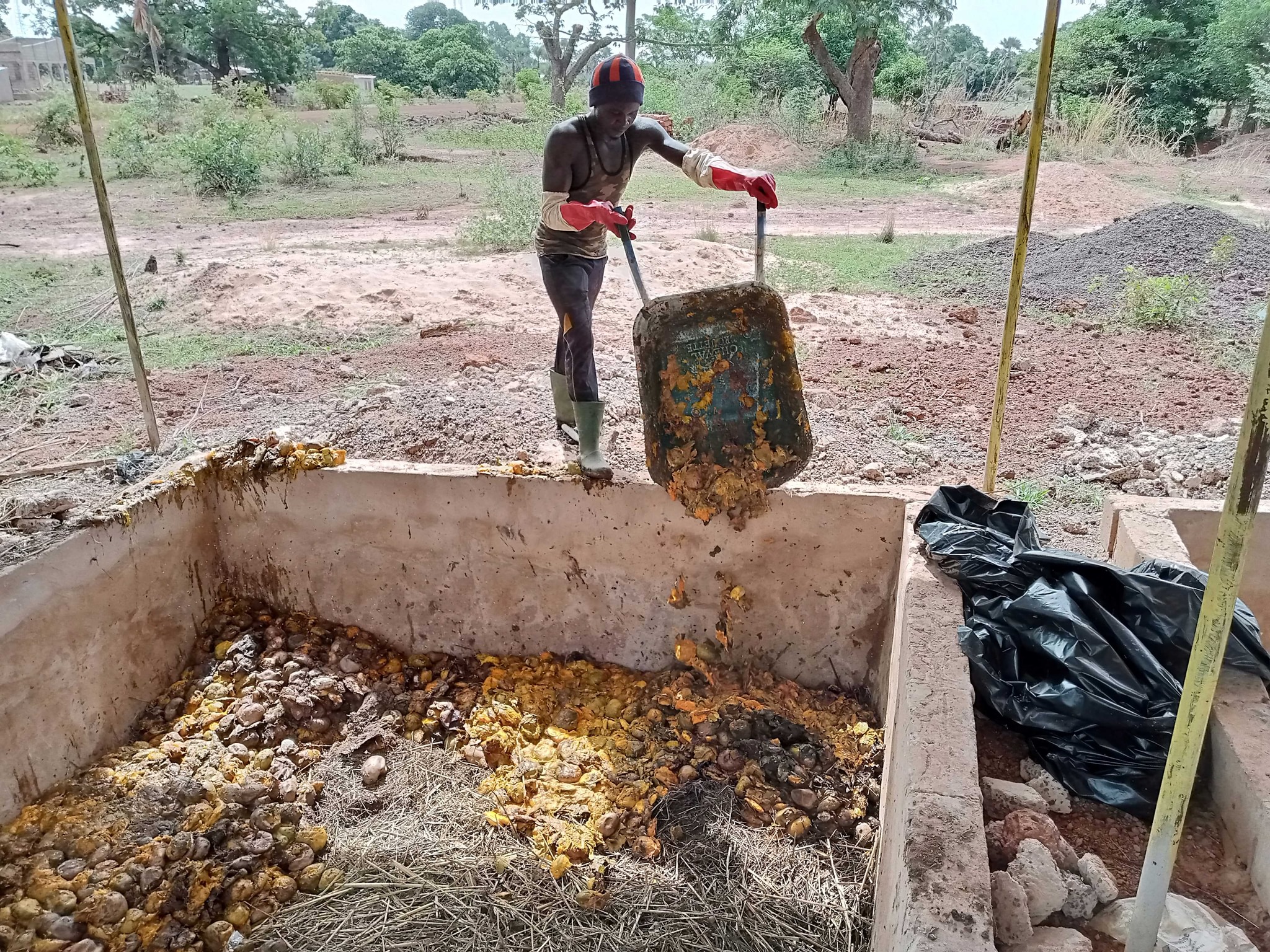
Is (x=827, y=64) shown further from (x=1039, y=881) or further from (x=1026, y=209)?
(x=1039, y=881)

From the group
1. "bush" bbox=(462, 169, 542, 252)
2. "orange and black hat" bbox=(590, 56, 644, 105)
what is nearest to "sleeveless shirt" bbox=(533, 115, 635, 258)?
"orange and black hat" bbox=(590, 56, 644, 105)

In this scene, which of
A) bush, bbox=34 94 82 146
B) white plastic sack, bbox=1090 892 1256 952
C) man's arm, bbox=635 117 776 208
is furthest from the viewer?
bush, bbox=34 94 82 146

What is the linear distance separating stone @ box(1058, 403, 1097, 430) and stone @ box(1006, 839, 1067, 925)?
3449 millimetres

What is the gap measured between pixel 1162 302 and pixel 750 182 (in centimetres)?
491

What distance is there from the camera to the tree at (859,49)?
49.7 ft

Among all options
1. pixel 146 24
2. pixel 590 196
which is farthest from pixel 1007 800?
pixel 146 24

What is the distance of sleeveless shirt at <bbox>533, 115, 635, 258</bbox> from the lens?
314 cm

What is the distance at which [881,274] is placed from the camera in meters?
7.89

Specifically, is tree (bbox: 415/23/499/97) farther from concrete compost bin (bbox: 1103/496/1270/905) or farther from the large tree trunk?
concrete compost bin (bbox: 1103/496/1270/905)

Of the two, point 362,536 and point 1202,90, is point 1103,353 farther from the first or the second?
point 1202,90

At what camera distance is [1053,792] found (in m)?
2.15

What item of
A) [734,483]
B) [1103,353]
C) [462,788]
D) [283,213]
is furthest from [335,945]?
[283,213]

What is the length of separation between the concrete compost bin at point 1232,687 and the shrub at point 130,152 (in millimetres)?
14332

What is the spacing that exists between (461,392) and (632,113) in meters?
2.23
